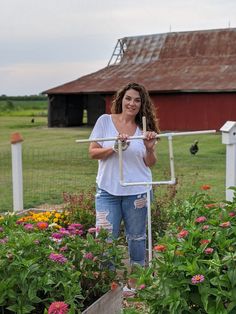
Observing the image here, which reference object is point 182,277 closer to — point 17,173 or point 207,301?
point 207,301

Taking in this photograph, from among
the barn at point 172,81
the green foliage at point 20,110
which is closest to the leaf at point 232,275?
the barn at point 172,81

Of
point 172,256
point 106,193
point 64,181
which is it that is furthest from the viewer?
point 64,181

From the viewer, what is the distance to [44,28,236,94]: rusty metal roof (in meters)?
28.1

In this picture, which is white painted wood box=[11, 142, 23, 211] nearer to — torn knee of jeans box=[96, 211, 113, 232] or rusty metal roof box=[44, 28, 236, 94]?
torn knee of jeans box=[96, 211, 113, 232]

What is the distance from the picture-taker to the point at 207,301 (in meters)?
2.43

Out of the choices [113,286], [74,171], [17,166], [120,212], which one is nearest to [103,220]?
[120,212]

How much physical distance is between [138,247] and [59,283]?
4.89 ft

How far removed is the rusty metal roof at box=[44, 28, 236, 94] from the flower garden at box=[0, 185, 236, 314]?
23.5 metres

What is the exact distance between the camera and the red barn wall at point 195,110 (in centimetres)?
2711

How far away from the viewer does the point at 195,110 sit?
→ 91.8 feet

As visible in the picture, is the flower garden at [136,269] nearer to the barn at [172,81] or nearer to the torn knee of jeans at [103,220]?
the torn knee of jeans at [103,220]

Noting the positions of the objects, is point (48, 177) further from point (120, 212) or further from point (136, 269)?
point (136, 269)

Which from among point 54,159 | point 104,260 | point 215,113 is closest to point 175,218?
point 104,260

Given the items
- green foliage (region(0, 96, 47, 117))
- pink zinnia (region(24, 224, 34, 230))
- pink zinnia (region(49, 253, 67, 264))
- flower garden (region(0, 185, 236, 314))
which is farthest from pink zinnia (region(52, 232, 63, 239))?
green foliage (region(0, 96, 47, 117))
